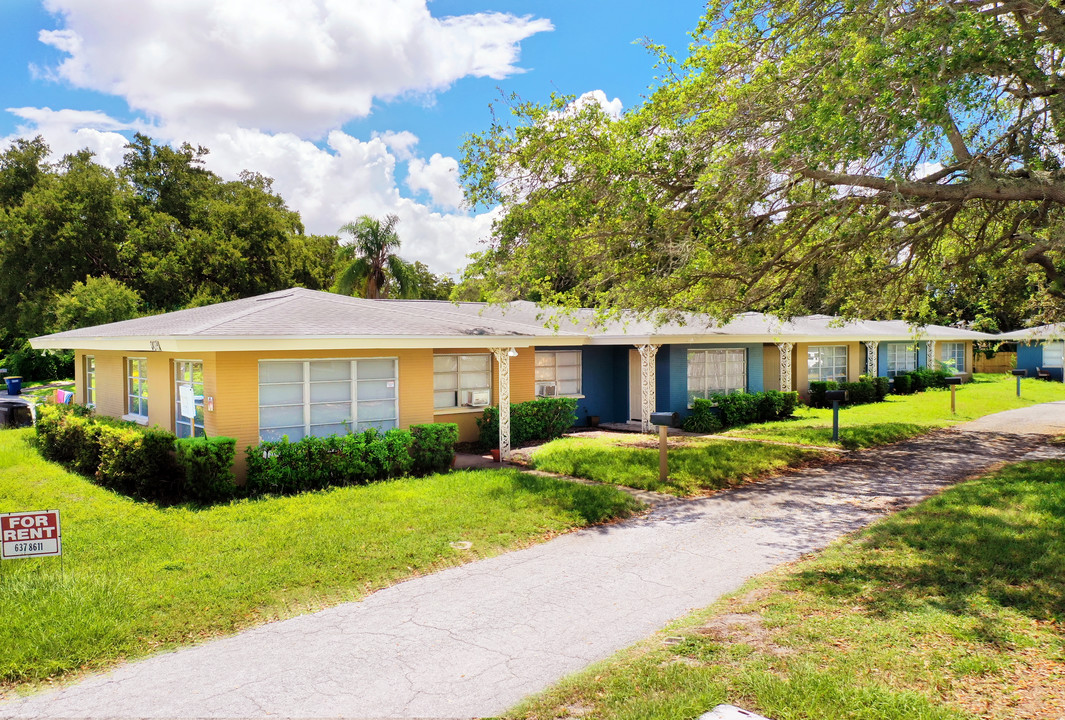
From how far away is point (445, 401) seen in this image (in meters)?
16.2

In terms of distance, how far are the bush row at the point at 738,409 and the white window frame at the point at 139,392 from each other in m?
13.8

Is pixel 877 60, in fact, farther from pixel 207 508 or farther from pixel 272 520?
pixel 207 508

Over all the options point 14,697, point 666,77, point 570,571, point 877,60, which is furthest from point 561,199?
point 14,697

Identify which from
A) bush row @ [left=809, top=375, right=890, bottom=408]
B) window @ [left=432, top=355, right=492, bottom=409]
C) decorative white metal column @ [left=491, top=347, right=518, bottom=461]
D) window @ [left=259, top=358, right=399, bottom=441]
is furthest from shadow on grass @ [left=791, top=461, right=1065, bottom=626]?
bush row @ [left=809, top=375, right=890, bottom=408]

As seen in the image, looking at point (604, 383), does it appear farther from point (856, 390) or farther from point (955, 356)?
point (955, 356)

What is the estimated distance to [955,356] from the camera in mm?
36062

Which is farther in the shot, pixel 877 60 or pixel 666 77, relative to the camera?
pixel 666 77

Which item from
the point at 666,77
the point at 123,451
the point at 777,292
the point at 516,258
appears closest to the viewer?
the point at 123,451

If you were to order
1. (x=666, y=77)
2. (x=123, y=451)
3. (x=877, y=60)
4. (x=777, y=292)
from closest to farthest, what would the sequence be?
1. (x=877, y=60)
2. (x=123, y=451)
3. (x=666, y=77)
4. (x=777, y=292)

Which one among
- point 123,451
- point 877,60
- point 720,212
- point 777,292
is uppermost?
point 877,60

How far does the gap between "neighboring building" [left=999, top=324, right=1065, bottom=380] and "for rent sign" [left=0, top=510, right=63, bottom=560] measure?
4035 centimetres

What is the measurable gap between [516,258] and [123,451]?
25.0 feet

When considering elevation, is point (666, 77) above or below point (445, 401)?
above

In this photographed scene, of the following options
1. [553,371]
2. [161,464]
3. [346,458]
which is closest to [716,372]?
[553,371]
